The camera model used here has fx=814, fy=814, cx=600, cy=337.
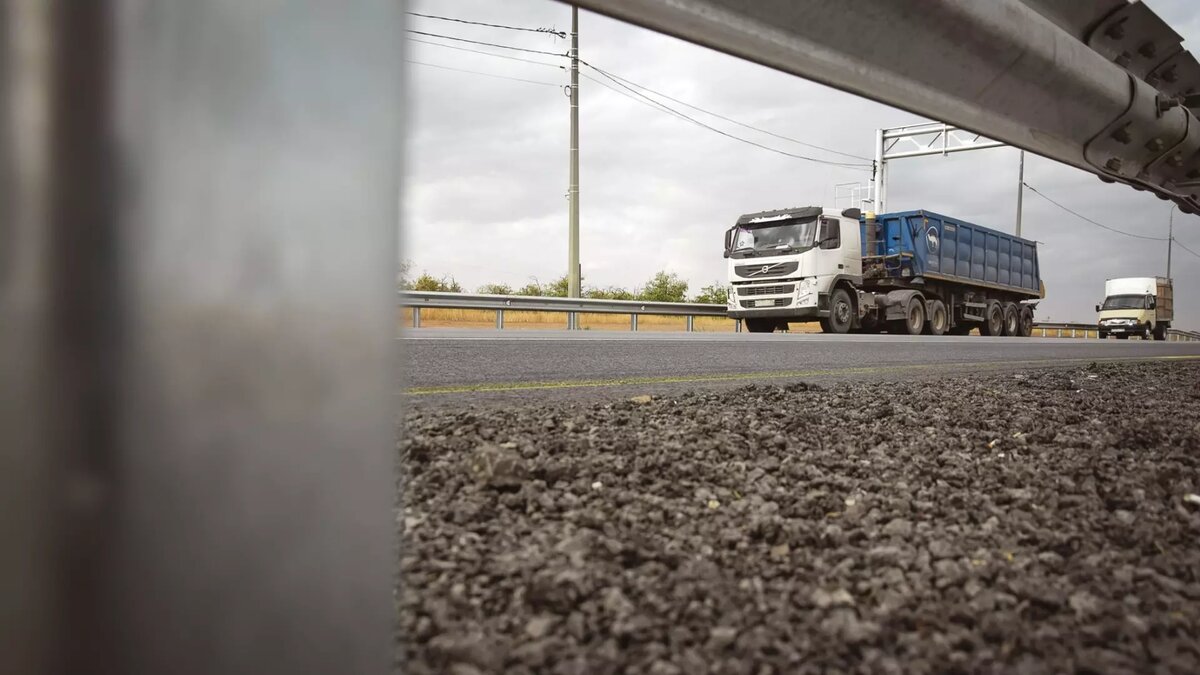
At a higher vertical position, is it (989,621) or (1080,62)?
(1080,62)

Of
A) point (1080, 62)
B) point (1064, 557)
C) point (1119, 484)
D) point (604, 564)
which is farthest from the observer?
point (1080, 62)

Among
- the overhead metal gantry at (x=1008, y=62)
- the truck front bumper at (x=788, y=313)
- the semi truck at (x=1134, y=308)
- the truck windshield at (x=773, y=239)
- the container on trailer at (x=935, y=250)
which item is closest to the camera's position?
the overhead metal gantry at (x=1008, y=62)

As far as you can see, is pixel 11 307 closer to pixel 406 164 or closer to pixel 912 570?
pixel 406 164

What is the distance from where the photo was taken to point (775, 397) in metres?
4.12

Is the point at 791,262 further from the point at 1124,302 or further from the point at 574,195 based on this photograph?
the point at 1124,302

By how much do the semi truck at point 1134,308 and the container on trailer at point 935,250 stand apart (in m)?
13.5

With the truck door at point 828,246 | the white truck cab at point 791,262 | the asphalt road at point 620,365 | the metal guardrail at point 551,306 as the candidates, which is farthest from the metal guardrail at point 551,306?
the asphalt road at point 620,365

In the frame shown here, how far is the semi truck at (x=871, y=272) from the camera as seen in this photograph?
17.0m

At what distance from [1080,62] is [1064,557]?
2.86m

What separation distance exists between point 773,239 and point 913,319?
14.9 ft

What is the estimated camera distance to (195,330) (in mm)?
787

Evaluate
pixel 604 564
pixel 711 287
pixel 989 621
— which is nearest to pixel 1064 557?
pixel 989 621

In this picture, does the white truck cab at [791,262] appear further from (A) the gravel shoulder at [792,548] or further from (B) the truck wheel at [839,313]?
(A) the gravel shoulder at [792,548]

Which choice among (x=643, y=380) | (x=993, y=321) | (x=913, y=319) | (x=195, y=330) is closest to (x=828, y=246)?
(x=913, y=319)
